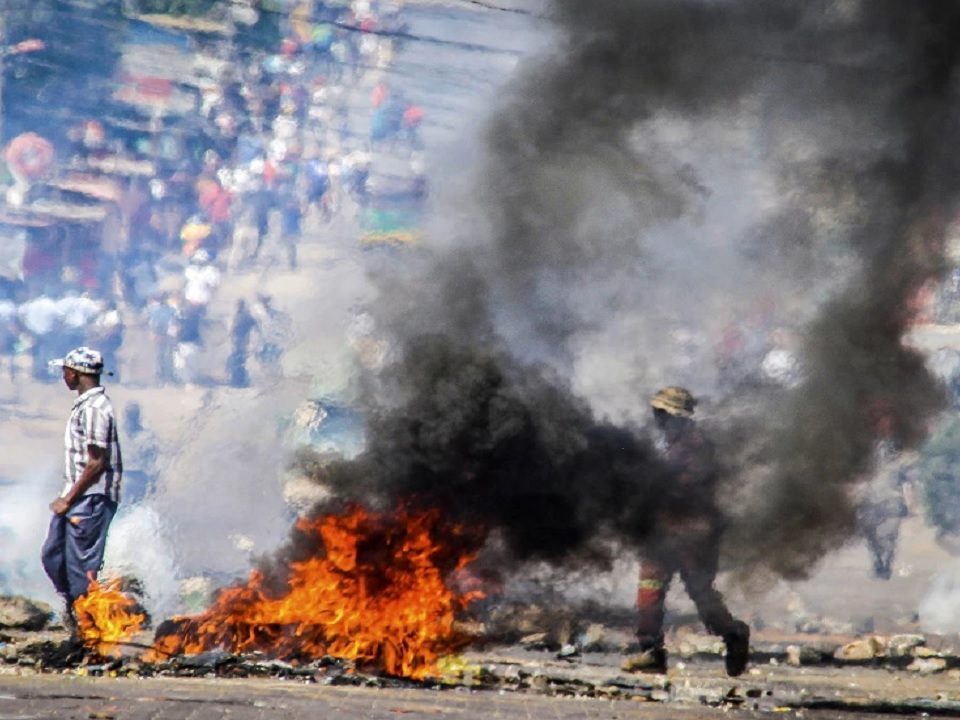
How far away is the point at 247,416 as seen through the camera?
583 inches

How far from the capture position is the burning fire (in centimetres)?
820

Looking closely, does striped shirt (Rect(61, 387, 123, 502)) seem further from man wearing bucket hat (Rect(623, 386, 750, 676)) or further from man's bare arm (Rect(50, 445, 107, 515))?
man wearing bucket hat (Rect(623, 386, 750, 676))

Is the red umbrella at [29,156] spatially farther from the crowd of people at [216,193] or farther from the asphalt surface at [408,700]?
the asphalt surface at [408,700]

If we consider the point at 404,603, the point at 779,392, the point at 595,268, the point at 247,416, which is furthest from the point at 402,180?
the point at 404,603

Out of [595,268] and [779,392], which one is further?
[595,268]

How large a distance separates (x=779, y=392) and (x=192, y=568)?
5.00m

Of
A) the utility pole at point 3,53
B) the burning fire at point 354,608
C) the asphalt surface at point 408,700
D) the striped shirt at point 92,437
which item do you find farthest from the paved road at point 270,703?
the utility pole at point 3,53

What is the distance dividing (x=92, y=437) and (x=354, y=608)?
1.74m

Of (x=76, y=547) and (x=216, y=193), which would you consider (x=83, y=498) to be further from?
(x=216, y=193)

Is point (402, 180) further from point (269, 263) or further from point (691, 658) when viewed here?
point (691, 658)

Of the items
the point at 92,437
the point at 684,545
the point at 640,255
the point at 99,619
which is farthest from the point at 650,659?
the point at 640,255

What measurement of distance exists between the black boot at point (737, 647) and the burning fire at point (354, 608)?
1670 mm

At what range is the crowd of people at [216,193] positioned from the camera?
15695mm

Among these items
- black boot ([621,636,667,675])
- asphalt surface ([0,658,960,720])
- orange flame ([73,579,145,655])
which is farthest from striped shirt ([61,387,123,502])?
black boot ([621,636,667,675])
